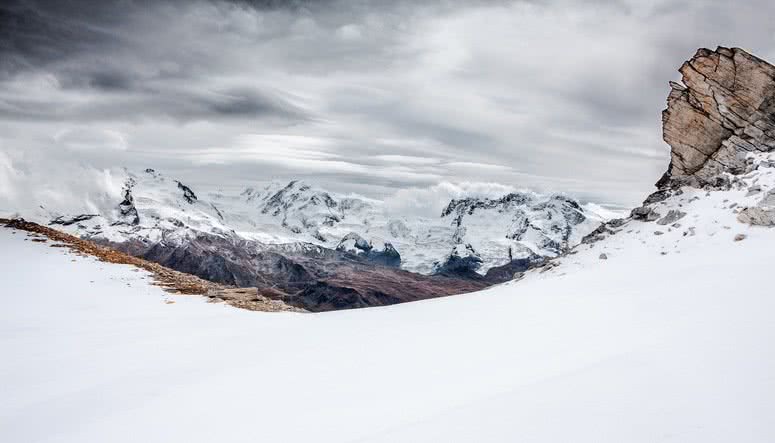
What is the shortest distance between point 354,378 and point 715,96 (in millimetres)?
36749

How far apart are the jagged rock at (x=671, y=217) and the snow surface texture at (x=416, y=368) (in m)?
12.6

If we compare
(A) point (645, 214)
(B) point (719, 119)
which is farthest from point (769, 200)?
(B) point (719, 119)

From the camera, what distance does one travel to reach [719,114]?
31.5 meters

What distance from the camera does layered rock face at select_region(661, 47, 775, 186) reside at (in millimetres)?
29375

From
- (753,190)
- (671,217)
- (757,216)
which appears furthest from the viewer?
(671,217)

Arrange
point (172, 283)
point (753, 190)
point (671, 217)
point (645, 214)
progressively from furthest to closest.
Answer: point (645, 214)
point (671, 217)
point (753, 190)
point (172, 283)

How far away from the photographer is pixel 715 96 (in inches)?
1243

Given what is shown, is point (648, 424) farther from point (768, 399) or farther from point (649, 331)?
point (649, 331)

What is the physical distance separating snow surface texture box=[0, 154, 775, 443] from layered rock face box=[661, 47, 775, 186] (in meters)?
21.1

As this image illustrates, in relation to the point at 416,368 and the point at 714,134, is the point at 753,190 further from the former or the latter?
the point at 416,368

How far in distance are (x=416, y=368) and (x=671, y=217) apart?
81.5 feet

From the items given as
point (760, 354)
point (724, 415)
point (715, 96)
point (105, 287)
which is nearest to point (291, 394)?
point (724, 415)

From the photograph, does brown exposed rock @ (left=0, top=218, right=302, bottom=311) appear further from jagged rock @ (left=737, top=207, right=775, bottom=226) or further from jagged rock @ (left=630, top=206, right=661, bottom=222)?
jagged rock @ (left=630, top=206, right=661, bottom=222)

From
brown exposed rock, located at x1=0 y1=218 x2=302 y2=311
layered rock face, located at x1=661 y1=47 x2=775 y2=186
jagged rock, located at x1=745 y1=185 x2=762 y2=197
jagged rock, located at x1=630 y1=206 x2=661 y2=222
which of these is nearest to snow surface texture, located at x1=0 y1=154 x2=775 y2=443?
brown exposed rock, located at x1=0 y1=218 x2=302 y2=311
